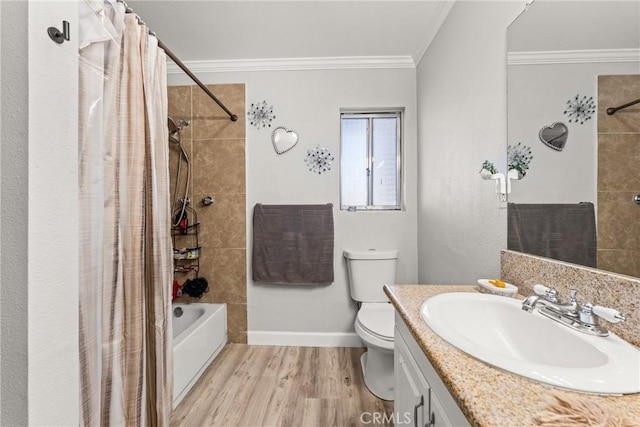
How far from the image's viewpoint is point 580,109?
78 cm

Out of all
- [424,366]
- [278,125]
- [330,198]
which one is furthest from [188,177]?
[424,366]

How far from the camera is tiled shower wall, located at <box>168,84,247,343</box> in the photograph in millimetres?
2133

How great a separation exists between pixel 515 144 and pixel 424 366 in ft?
2.88

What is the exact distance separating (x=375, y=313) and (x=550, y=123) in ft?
4.47

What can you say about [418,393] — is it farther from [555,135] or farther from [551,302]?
[555,135]

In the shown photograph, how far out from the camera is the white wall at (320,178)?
2105 mm

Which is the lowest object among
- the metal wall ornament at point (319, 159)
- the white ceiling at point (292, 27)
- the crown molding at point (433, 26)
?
the metal wall ornament at point (319, 159)

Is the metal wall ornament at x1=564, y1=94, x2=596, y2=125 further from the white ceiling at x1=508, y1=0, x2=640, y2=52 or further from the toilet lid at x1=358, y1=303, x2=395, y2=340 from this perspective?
the toilet lid at x1=358, y1=303, x2=395, y2=340

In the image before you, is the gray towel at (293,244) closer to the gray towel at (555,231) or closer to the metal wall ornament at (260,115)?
the metal wall ornament at (260,115)

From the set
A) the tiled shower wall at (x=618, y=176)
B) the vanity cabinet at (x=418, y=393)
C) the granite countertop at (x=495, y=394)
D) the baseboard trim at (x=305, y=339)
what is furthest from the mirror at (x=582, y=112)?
the baseboard trim at (x=305, y=339)

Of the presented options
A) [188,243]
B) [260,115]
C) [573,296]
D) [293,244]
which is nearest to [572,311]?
[573,296]

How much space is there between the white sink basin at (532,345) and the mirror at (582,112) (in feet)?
0.72

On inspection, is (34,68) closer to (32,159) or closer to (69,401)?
(32,159)

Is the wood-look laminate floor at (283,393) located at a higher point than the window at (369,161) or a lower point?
lower
